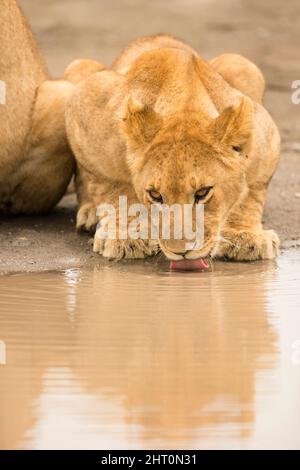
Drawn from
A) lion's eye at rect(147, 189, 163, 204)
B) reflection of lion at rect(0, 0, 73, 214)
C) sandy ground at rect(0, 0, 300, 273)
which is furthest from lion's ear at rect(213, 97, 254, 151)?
sandy ground at rect(0, 0, 300, 273)

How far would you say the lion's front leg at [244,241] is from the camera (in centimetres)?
624

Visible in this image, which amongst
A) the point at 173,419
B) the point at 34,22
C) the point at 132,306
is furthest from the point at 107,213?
the point at 34,22

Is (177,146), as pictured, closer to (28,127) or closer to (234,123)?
(234,123)

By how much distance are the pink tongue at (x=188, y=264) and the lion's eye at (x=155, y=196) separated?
344 millimetres

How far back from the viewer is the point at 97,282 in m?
5.76

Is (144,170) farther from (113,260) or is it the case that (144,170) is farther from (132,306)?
(132,306)

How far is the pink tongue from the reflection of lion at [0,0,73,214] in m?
1.33

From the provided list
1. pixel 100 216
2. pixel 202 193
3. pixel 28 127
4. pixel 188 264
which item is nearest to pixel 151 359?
pixel 202 193

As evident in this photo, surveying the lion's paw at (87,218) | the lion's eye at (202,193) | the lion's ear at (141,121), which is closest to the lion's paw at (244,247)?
the lion's eye at (202,193)

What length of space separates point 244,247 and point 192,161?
66 cm

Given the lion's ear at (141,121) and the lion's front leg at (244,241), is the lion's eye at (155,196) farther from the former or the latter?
the lion's front leg at (244,241)

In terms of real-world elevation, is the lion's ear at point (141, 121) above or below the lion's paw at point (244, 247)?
above

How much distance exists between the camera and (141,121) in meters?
6.00

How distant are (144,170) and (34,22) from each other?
704 centimetres
